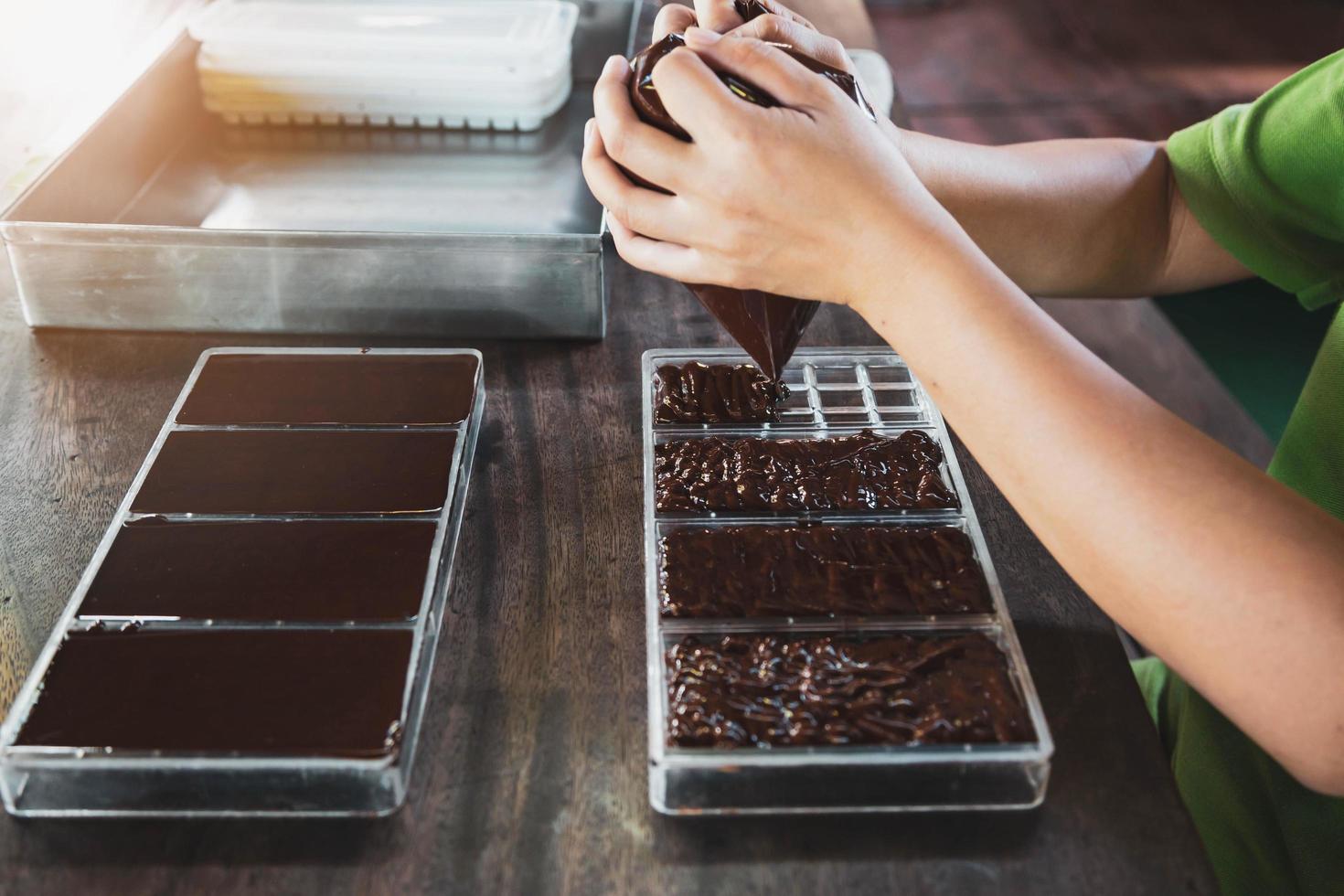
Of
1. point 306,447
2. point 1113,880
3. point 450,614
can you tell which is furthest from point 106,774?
point 1113,880

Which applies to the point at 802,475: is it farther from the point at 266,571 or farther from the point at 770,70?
the point at 266,571

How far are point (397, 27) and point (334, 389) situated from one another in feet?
2.76

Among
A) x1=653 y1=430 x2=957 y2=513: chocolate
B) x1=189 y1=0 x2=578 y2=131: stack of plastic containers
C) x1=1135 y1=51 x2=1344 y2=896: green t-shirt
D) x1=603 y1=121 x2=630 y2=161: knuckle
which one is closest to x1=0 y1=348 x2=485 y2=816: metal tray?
x1=653 y1=430 x2=957 y2=513: chocolate

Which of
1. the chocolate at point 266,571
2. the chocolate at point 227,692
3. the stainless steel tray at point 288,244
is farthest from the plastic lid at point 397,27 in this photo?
the chocolate at point 227,692

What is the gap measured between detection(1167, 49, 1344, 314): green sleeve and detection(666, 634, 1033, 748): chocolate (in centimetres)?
73

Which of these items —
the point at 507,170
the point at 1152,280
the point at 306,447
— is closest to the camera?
the point at 306,447

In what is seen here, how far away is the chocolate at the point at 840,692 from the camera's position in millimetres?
805

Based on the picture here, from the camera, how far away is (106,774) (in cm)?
78

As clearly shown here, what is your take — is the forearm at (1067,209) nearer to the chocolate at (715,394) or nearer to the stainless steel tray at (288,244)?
the chocolate at (715,394)

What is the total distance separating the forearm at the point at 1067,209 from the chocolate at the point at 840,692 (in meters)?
0.62

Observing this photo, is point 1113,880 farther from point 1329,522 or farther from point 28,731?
point 28,731

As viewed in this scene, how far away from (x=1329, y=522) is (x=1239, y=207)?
634 millimetres

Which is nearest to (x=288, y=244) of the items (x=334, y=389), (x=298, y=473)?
(x=334, y=389)

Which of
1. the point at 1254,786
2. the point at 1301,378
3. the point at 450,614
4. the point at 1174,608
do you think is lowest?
the point at 1301,378
